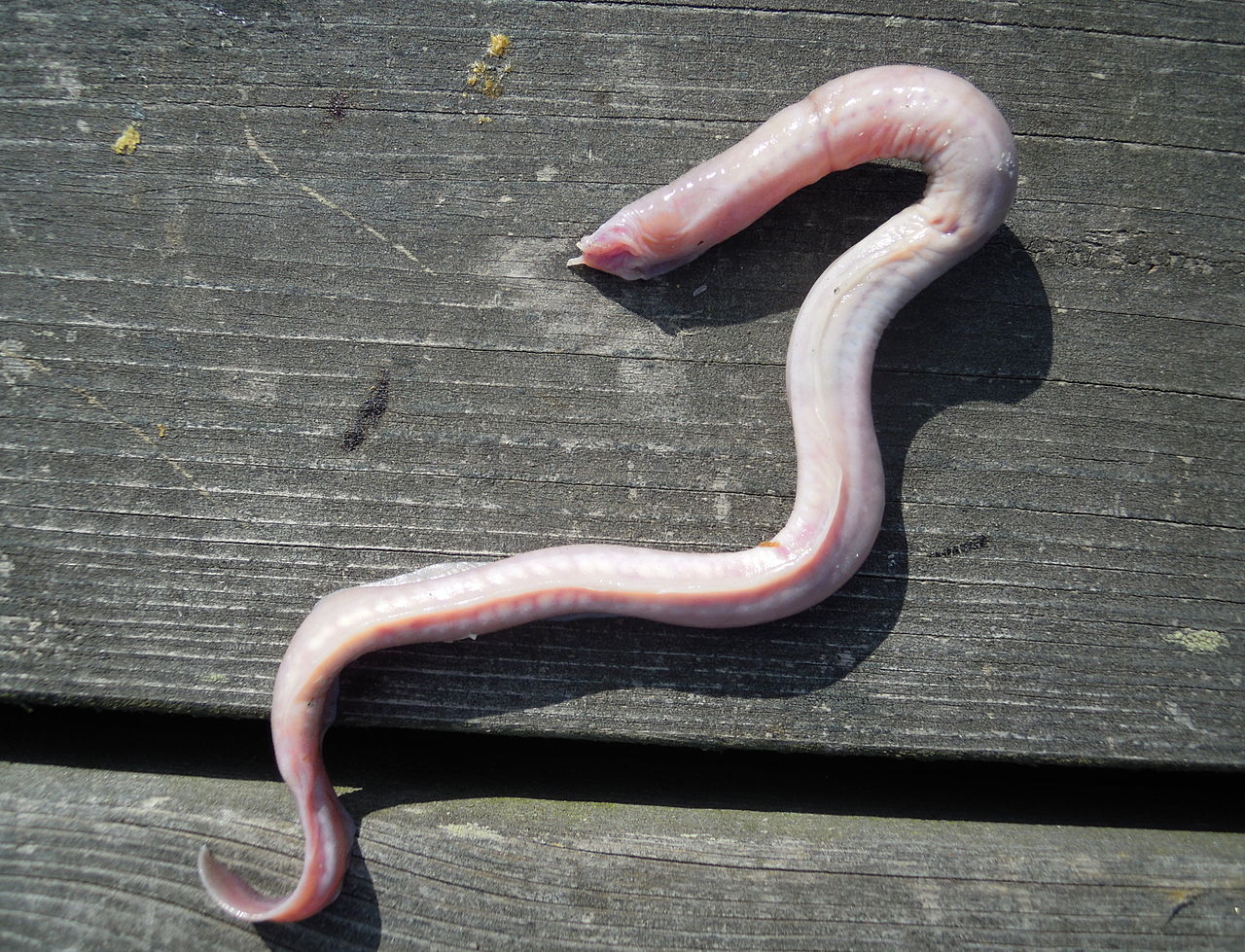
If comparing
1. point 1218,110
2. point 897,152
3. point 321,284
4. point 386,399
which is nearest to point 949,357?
point 897,152

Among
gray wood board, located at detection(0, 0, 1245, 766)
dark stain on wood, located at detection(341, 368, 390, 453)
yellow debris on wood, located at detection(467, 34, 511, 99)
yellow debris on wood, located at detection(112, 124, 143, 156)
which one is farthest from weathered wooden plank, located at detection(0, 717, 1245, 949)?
yellow debris on wood, located at detection(467, 34, 511, 99)

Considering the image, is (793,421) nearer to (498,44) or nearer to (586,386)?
(586,386)

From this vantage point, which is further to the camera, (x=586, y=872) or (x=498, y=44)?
(x=498, y=44)

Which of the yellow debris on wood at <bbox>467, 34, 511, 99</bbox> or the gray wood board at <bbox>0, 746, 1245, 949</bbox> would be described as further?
the yellow debris on wood at <bbox>467, 34, 511, 99</bbox>

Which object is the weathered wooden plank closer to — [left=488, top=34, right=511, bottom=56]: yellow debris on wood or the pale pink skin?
the pale pink skin

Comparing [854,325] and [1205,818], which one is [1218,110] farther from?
[1205,818]

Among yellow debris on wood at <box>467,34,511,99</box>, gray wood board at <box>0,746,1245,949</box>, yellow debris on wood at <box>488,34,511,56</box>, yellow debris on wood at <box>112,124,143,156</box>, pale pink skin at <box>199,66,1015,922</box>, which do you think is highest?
yellow debris on wood at <box>488,34,511,56</box>

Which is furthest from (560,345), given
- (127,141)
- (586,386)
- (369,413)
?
(127,141)

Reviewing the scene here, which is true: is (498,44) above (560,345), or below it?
above
